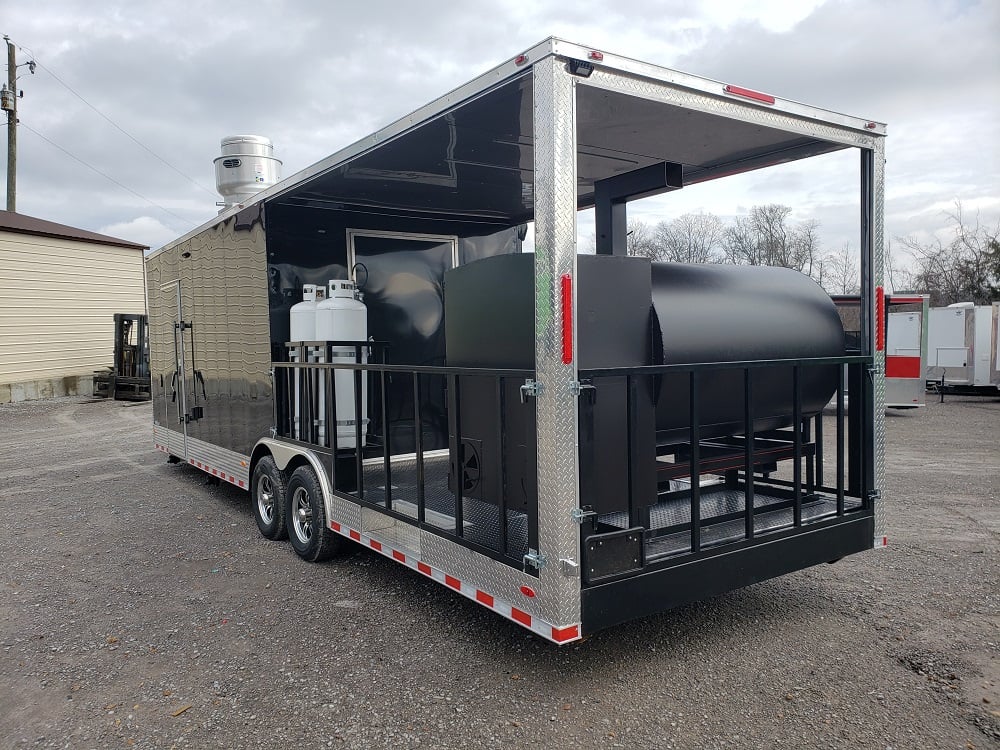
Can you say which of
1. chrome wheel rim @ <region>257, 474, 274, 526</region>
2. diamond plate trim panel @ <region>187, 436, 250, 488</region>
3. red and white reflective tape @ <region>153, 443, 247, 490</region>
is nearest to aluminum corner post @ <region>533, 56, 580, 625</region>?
chrome wheel rim @ <region>257, 474, 274, 526</region>

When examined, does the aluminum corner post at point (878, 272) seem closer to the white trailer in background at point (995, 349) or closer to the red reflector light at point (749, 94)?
the red reflector light at point (749, 94)

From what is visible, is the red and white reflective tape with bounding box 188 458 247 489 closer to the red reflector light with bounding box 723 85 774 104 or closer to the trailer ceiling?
the trailer ceiling

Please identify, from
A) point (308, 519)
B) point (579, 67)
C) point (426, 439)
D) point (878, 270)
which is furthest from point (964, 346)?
point (579, 67)

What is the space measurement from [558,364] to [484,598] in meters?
1.20

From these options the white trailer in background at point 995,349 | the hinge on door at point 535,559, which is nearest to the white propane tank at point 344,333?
the hinge on door at point 535,559

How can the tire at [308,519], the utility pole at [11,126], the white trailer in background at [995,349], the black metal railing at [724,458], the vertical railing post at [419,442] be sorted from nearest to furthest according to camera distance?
the black metal railing at [724,458], the vertical railing post at [419,442], the tire at [308,519], the white trailer in background at [995,349], the utility pole at [11,126]

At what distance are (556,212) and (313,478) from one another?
290cm

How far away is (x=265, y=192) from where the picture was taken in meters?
5.23

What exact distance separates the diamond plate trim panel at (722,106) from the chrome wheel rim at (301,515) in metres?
3.39

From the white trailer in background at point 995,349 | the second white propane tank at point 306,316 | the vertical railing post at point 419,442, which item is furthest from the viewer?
the white trailer in background at point 995,349

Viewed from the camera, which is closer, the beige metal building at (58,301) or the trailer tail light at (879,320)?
the trailer tail light at (879,320)

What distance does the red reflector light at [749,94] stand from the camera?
343cm

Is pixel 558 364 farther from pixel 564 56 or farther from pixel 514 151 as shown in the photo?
pixel 514 151

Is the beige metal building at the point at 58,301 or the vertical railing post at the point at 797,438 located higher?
the beige metal building at the point at 58,301
